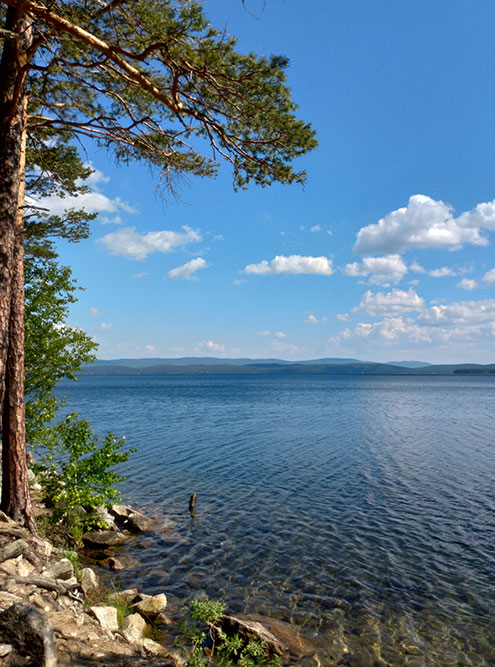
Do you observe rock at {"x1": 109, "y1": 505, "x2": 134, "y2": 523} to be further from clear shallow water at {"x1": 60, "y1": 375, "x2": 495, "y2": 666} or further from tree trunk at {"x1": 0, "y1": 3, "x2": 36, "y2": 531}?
tree trunk at {"x1": 0, "y1": 3, "x2": 36, "y2": 531}

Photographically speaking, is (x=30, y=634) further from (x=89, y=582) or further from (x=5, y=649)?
(x=89, y=582)

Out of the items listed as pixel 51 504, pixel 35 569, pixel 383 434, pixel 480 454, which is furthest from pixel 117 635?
pixel 383 434

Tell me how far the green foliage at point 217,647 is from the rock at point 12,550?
461 cm

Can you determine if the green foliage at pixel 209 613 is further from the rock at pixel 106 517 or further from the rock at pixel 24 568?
the rock at pixel 106 517

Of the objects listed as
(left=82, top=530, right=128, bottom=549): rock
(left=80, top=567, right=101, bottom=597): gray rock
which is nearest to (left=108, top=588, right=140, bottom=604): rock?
(left=80, top=567, right=101, bottom=597): gray rock

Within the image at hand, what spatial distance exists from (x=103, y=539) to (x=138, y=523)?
6.30 feet

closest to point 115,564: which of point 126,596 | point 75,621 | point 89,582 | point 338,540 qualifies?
point 89,582

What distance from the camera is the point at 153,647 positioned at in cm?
921

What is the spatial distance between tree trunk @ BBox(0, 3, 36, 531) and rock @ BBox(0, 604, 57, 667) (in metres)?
5.75

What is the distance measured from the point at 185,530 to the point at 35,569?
9.16 meters

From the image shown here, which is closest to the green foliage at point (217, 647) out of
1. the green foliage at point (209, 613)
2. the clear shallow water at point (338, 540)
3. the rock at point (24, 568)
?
the green foliage at point (209, 613)

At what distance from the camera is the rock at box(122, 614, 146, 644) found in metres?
8.88

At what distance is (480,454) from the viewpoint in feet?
115

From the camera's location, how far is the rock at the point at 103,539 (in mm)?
16547
